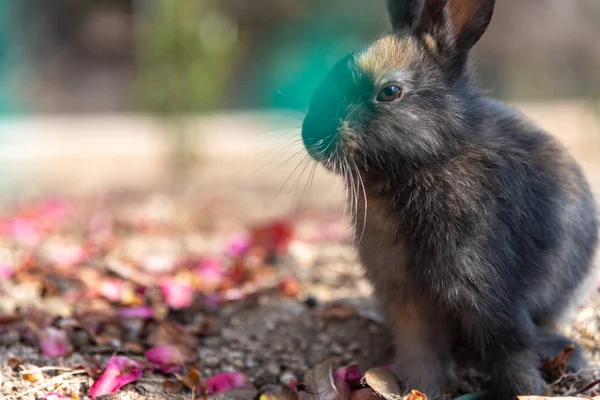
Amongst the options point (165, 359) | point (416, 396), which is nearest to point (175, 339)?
point (165, 359)

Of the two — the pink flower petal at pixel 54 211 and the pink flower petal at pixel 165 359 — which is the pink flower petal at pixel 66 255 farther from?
the pink flower petal at pixel 165 359

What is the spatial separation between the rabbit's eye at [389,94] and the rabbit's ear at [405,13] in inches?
12.1

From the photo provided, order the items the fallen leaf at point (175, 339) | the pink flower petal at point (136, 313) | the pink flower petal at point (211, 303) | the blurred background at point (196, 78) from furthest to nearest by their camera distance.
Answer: the blurred background at point (196, 78), the pink flower petal at point (211, 303), the pink flower petal at point (136, 313), the fallen leaf at point (175, 339)

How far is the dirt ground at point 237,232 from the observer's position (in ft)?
8.48

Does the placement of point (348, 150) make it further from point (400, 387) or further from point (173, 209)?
point (173, 209)

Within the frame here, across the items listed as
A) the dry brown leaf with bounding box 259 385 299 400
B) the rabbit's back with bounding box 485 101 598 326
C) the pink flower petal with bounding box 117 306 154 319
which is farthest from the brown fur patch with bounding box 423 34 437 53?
the pink flower petal with bounding box 117 306 154 319

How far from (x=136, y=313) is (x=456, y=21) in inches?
65.3

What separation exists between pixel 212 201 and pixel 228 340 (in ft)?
10.5

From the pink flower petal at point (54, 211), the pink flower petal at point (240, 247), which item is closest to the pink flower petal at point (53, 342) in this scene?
the pink flower petal at point (240, 247)

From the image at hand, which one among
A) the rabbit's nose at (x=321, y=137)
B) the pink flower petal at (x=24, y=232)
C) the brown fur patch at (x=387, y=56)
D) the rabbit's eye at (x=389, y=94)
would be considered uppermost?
the brown fur patch at (x=387, y=56)

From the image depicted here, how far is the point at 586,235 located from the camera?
8.48 ft

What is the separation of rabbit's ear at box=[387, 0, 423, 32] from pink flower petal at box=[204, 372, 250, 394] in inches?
51.2

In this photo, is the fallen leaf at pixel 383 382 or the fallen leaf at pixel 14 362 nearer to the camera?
the fallen leaf at pixel 383 382

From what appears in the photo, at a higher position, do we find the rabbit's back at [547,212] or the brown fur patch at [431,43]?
the brown fur patch at [431,43]
